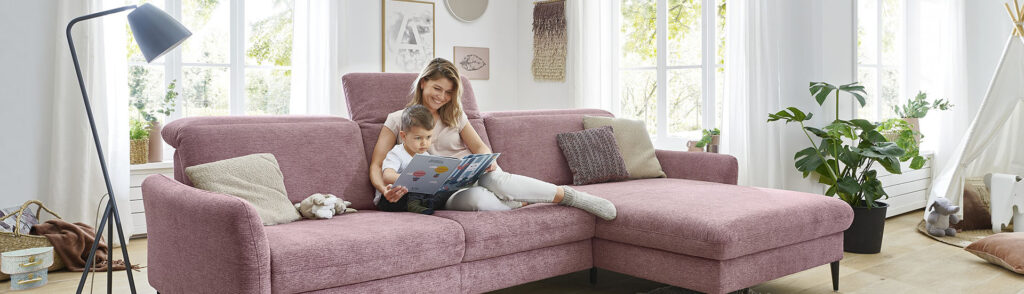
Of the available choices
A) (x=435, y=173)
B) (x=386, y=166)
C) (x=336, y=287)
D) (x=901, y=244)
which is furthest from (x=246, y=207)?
(x=901, y=244)

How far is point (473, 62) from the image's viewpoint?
5867 millimetres

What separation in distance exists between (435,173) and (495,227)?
27cm

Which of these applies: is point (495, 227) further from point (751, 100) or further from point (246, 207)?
point (751, 100)

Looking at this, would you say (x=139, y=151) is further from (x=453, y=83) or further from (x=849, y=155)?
(x=849, y=155)

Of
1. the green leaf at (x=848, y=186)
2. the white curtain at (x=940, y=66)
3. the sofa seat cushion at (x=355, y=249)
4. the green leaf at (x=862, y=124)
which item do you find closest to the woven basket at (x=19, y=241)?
the sofa seat cushion at (x=355, y=249)

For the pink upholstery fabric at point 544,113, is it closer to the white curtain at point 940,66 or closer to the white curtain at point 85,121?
the white curtain at point 85,121

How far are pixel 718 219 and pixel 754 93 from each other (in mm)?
2096

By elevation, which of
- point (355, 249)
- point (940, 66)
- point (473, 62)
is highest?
point (473, 62)

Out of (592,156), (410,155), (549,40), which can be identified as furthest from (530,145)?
(549,40)

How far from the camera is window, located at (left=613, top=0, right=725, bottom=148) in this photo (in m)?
4.95

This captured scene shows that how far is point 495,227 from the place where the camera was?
2.59 meters

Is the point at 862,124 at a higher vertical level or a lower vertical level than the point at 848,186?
higher

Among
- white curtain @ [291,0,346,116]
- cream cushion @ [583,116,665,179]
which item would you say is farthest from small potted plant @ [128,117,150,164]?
cream cushion @ [583,116,665,179]

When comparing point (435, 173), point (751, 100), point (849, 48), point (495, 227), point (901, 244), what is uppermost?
point (849, 48)
